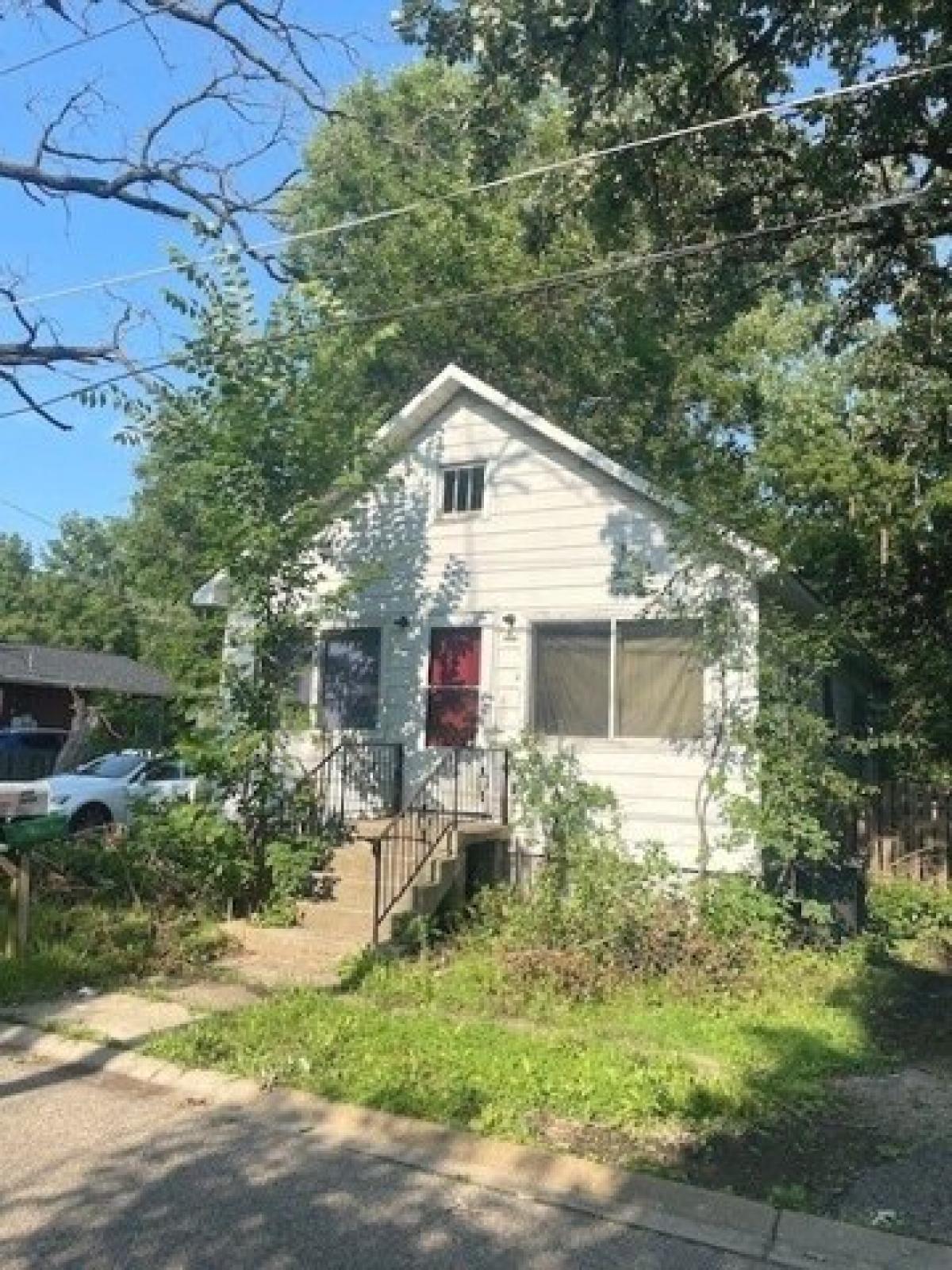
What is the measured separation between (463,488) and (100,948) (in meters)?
6.45

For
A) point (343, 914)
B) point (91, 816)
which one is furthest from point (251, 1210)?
point (91, 816)

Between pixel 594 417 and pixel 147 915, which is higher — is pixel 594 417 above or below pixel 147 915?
above

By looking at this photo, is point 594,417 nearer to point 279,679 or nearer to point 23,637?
point 279,679

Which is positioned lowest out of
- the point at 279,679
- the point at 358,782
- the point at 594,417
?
the point at 358,782

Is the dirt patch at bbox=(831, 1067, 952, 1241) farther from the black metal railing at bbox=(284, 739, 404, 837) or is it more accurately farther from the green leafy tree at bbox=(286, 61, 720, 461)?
the green leafy tree at bbox=(286, 61, 720, 461)

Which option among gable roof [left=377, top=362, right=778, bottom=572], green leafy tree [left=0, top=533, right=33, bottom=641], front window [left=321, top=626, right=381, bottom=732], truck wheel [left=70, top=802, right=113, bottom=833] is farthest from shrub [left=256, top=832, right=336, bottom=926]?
green leafy tree [left=0, top=533, right=33, bottom=641]

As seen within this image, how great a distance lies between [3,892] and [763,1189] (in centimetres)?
834

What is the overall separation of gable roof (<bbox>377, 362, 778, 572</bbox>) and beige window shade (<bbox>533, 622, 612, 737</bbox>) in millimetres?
1467

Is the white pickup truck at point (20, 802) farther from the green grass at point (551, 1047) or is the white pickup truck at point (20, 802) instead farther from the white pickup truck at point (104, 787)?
the white pickup truck at point (104, 787)

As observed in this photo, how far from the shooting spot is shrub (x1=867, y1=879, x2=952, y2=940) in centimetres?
1172

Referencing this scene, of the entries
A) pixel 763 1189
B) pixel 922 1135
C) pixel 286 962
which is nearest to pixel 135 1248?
pixel 763 1189

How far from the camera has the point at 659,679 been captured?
37.3ft

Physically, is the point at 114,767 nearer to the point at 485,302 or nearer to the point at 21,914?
the point at 21,914

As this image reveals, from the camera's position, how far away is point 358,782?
13.0 m
